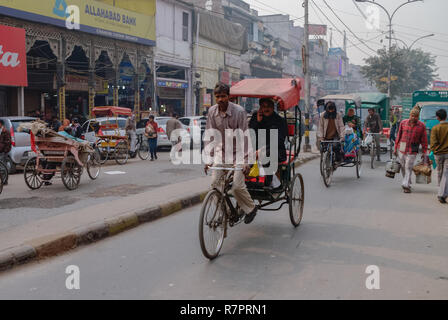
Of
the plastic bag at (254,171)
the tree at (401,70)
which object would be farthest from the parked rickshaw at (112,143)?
the tree at (401,70)

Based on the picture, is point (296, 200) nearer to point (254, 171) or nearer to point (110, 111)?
point (254, 171)

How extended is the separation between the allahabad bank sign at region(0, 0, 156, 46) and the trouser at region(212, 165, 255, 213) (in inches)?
622

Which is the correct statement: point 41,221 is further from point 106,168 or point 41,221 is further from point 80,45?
point 80,45

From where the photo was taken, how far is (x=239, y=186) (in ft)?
18.7

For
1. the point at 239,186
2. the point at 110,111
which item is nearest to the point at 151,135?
the point at 110,111

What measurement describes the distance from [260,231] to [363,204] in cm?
295

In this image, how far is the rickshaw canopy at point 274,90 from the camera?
6.38 metres

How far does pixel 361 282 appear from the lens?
15.0 feet

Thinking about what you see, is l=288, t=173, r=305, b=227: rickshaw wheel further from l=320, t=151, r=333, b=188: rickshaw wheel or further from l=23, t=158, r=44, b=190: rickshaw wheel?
l=23, t=158, r=44, b=190: rickshaw wheel

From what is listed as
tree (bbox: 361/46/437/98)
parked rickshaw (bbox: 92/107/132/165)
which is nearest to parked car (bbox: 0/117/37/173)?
parked rickshaw (bbox: 92/107/132/165)

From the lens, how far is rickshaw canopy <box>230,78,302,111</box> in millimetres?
6379

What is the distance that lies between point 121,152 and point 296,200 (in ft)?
33.2

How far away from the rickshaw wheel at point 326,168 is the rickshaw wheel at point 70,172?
5358mm

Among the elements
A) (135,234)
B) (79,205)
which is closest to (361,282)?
(135,234)
